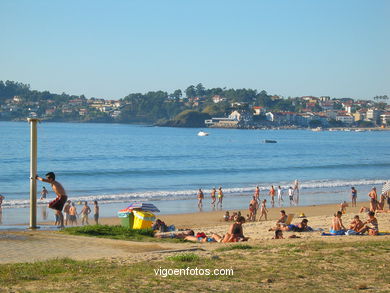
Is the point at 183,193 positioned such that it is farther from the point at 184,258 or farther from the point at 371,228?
the point at 184,258

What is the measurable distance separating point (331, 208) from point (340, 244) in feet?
53.1

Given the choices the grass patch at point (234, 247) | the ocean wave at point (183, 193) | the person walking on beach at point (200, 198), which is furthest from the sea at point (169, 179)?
the grass patch at point (234, 247)

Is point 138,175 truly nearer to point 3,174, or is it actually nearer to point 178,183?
point 178,183

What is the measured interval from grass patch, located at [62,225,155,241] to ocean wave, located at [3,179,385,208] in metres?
15.4

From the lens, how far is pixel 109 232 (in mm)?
12469

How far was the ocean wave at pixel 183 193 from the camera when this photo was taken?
95.8 ft

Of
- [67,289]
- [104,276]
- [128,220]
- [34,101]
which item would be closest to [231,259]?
[104,276]

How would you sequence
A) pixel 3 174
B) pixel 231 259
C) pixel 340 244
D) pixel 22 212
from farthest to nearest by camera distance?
pixel 3 174
pixel 22 212
pixel 340 244
pixel 231 259

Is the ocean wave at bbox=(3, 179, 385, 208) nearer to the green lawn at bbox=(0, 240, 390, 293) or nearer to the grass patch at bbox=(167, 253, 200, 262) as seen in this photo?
the grass patch at bbox=(167, 253, 200, 262)

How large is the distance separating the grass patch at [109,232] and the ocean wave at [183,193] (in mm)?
15442

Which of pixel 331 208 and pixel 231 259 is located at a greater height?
pixel 231 259

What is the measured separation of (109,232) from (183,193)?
2099 cm

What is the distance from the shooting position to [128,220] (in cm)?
1588

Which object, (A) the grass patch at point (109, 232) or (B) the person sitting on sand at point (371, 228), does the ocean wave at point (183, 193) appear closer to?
(A) the grass patch at point (109, 232)
